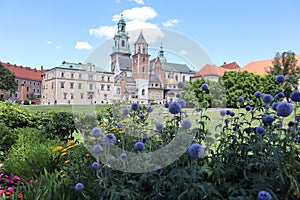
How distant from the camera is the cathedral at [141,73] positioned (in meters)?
2.63

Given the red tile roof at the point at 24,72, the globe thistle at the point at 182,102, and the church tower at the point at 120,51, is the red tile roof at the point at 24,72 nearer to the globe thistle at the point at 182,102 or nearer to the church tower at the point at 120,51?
the church tower at the point at 120,51

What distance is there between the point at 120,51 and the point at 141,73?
34 centimetres

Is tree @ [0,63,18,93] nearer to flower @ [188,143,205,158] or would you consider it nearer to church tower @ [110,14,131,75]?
church tower @ [110,14,131,75]

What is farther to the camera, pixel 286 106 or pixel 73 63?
pixel 73 63

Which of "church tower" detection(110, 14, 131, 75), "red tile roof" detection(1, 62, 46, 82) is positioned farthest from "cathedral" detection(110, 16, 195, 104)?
"red tile roof" detection(1, 62, 46, 82)

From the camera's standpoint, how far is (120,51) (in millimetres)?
2662

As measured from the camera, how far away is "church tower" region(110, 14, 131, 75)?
2.62 meters

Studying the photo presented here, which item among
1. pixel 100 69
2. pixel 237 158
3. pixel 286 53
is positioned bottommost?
pixel 237 158

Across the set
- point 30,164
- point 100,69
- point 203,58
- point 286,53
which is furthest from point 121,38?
point 286,53

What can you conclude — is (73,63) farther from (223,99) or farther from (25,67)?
(25,67)

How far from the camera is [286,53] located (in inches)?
1524

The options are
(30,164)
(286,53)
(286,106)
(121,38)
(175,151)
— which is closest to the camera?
(286,106)

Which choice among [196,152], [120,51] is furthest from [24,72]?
[196,152]

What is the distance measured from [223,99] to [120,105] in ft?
4.02
